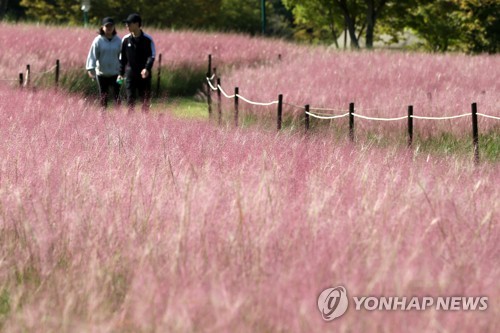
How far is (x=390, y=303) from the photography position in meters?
3.70

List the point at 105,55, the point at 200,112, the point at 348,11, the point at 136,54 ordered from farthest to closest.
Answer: the point at 348,11 → the point at 200,112 → the point at 105,55 → the point at 136,54

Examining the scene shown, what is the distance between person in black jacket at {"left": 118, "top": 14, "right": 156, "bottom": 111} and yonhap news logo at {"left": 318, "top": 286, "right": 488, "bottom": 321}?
377 inches

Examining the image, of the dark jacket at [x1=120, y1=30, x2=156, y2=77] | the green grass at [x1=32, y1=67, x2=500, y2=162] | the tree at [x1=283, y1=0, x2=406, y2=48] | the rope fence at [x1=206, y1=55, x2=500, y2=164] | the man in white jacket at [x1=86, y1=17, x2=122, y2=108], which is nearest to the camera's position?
the rope fence at [x1=206, y1=55, x2=500, y2=164]

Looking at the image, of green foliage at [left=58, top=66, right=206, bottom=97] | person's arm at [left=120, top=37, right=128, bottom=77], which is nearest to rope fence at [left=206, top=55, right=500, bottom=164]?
person's arm at [left=120, top=37, right=128, bottom=77]

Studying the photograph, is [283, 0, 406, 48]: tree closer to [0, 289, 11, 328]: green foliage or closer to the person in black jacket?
the person in black jacket

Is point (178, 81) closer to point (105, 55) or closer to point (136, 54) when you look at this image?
point (105, 55)

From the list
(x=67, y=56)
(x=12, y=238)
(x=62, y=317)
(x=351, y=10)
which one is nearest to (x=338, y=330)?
(x=62, y=317)

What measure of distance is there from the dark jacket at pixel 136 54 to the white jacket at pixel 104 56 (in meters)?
0.29

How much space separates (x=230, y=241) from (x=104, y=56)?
949 centimetres

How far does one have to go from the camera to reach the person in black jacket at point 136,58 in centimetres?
1316

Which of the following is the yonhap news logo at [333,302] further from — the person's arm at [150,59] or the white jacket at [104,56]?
the white jacket at [104,56]

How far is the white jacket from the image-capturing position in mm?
13570

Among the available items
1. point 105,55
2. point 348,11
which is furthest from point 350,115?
point 348,11

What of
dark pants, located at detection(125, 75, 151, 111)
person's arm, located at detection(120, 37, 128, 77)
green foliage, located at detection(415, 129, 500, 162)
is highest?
person's arm, located at detection(120, 37, 128, 77)
